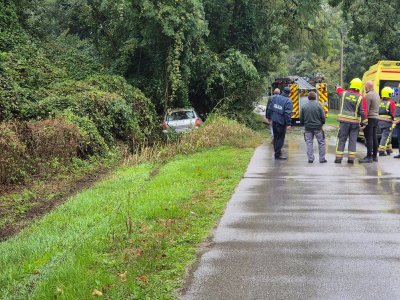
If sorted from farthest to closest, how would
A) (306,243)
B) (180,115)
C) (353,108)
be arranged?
(180,115)
(353,108)
(306,243)

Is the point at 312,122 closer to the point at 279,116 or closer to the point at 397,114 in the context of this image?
the point at 279,116

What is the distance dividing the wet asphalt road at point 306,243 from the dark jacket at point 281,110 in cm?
333

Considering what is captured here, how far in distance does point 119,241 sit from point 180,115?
1477cm

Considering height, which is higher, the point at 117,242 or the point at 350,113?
the point at 350,113

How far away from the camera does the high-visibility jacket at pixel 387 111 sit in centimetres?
1447

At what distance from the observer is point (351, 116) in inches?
483

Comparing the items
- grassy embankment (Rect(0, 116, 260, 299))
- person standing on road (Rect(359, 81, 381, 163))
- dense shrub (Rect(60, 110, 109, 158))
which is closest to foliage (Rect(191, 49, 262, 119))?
dense shrub (Rect(60, 110, 109, 158))

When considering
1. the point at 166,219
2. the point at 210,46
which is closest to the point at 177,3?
the point at 210,46

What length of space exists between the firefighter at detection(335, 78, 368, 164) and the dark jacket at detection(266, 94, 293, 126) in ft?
4.53

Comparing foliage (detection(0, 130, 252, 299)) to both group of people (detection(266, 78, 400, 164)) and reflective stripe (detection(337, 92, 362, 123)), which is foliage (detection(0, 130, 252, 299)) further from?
reflective stripe (detection(337, 92, 362, 123))

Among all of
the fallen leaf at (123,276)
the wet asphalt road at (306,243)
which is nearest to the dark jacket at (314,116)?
the wet asphalt road at (306,243)

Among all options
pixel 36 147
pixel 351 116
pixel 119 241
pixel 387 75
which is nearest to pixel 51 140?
pixel 36 147

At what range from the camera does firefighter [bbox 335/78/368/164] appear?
12203 millimetres

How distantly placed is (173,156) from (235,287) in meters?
10.9
